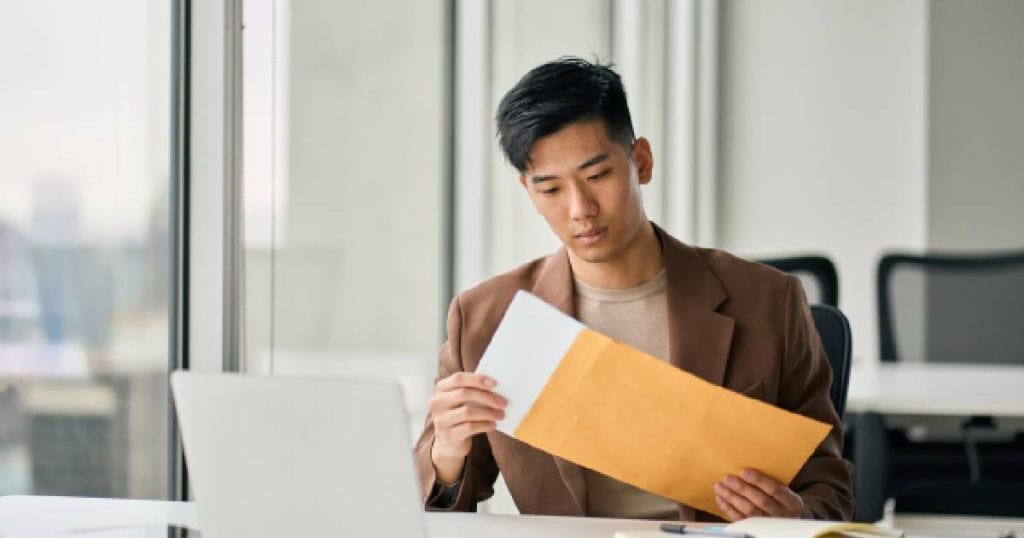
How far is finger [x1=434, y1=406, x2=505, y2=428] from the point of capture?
51.6 inches

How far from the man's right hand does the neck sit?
1.26 feet

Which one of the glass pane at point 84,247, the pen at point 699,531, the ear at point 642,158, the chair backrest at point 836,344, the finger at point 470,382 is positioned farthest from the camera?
the chair backrest at point 836,344

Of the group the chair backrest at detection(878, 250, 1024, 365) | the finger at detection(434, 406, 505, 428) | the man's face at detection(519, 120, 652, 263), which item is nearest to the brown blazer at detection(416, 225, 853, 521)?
the man's face at detection(519, 120, 652, 263)

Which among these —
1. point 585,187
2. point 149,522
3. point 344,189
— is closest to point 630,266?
point 585,187

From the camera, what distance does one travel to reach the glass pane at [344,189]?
2.03m

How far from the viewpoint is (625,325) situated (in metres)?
1.75

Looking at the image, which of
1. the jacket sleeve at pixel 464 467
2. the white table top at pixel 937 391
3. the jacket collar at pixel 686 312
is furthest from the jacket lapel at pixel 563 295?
the white table top at pixel 937 391

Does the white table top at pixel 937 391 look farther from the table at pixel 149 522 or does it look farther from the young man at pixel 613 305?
the table at pixel 149 522

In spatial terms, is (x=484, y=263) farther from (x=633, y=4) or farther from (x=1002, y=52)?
(x=1002, y=52)

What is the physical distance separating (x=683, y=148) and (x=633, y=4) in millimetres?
780

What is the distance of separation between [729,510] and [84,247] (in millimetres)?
878

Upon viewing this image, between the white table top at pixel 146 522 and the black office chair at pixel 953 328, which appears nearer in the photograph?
the white table top at pixel 146 522

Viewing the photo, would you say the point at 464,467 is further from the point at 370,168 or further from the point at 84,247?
the point at 370,168

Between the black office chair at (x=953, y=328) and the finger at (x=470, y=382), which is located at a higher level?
the finger at (x=470, y=382)
